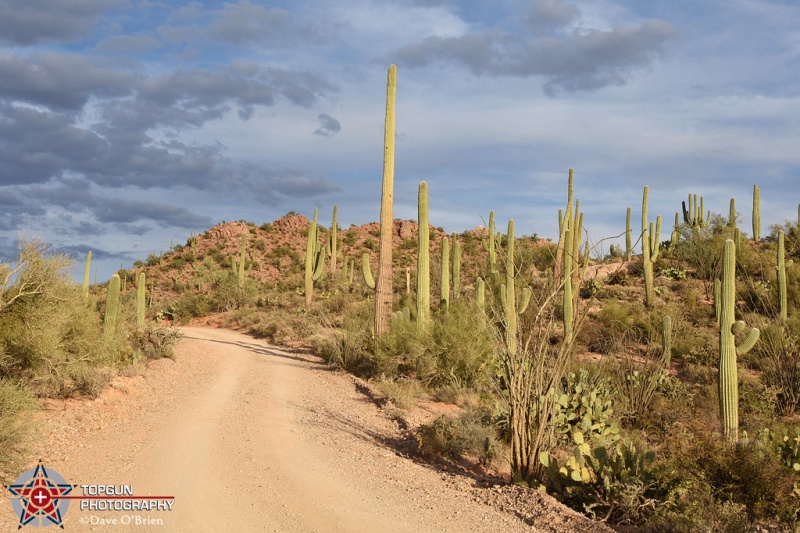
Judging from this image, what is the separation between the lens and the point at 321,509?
7.01 m

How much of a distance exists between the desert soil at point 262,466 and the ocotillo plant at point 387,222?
300 centimetres

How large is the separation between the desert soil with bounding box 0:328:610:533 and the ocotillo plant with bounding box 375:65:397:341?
300 centimetres

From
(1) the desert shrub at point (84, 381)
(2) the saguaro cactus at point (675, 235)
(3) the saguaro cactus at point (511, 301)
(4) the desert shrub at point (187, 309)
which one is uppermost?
(2) the saguaro cactus at point (675, 235)

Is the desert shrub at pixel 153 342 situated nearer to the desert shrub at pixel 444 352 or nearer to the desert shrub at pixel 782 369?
the desert shrub at pixel 444 352

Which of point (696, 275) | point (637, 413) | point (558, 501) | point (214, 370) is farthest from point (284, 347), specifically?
point (696, 275)

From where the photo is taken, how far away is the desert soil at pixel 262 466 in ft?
22.1

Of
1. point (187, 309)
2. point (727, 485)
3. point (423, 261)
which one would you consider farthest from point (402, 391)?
point (187, 309)

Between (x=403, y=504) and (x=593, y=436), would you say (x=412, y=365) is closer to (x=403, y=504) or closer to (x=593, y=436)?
(x=593, y=436)

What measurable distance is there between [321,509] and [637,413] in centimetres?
760

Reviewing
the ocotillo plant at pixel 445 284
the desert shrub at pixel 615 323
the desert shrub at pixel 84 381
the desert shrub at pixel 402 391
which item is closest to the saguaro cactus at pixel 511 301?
the ocotillo plant at pixel 445 284

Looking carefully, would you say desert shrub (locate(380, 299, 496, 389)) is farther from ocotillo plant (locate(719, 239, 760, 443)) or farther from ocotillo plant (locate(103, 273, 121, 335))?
ocotillo plant (locate(103, 273, 121, 335))

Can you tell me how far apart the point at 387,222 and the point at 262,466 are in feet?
33.1

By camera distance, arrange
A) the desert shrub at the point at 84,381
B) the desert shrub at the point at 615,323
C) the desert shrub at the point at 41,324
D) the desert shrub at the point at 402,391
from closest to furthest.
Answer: the desert shrub at the point at 41,324 → the desert shrub at the point at 84,381 → the desert shrub at the point at 402,391 → the desert shrub at the point at 615,323

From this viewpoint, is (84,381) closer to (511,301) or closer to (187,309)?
(511,301)
